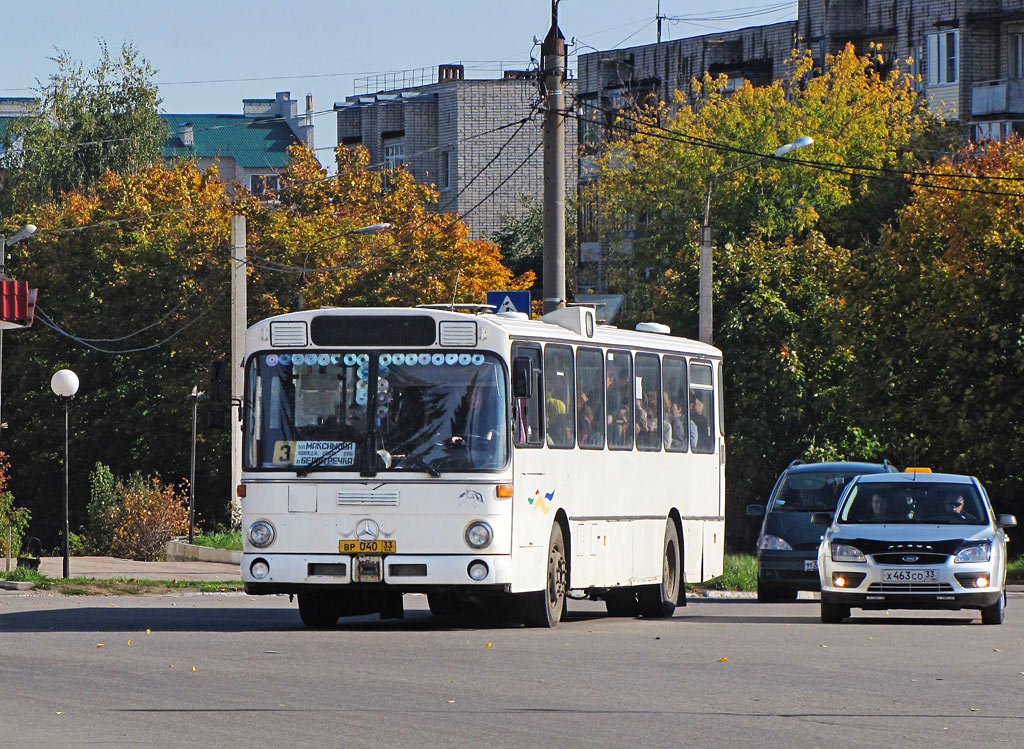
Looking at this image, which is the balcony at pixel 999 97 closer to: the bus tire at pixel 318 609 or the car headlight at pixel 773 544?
the car headlight at pixel 773 544

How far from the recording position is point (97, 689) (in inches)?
504

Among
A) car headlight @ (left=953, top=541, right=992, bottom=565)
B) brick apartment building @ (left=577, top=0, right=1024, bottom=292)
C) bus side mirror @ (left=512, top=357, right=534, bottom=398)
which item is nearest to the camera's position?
bus side mirror @ (left=512, top=357, right=534, bottom=398)

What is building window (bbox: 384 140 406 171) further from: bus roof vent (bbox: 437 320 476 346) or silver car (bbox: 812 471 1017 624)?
bus roof vent (bbox: 437 320 476 346)

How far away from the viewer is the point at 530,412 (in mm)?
18344

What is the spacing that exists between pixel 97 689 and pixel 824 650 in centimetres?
626

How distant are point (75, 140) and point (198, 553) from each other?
38.3 metres

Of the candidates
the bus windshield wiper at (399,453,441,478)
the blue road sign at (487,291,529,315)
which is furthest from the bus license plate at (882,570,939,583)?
the blue road sign at (487,291,529,315)

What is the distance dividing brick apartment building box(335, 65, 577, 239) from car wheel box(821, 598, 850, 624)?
63.0 metres

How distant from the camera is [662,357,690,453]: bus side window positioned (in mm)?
22125

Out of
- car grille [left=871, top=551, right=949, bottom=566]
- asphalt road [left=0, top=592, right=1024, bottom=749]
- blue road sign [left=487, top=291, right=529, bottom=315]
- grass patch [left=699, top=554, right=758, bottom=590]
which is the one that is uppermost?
blue road sign [left=487, top=291, right=529, bottom=315]

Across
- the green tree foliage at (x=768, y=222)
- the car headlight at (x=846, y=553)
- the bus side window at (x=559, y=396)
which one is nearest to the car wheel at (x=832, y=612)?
the car headlight at (x=846, y=553)

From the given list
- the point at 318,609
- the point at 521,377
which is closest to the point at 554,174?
the point at 521,377

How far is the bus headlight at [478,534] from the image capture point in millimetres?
17531

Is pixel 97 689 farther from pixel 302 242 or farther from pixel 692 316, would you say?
Result: pixel 302 242
